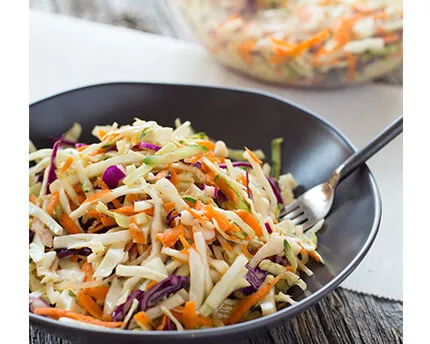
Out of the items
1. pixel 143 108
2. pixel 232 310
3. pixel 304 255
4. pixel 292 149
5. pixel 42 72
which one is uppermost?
pixel 42 72

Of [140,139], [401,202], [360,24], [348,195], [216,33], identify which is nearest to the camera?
[140,139]

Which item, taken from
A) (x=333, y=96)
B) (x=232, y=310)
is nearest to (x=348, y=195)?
(x=232, y=310)

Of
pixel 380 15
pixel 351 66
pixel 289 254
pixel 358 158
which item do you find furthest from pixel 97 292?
pixel 380 15

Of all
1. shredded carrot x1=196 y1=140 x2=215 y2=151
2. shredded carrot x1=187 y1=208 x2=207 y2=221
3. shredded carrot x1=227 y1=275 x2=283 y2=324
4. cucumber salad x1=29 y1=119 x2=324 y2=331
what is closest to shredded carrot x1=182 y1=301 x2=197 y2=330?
cucumber salad x1=29 y1=119 x2=324 y2=331

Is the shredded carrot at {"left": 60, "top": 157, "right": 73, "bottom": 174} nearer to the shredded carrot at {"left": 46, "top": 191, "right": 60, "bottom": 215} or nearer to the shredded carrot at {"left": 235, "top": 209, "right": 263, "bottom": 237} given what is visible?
the shredded carrot at {"left": 46, "top": 191, "right": 60, "bottom": 215}

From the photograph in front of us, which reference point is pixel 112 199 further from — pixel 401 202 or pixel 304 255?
pixel 401 202

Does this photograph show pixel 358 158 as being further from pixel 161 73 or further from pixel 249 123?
pixel 161 73
